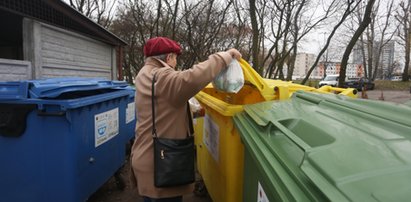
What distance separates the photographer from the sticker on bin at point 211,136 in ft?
8.86

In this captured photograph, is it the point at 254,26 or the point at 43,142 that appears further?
the point at 254,26

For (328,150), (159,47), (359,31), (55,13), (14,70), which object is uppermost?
(359,31)

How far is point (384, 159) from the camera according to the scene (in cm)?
107

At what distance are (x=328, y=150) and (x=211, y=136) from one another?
1.75m

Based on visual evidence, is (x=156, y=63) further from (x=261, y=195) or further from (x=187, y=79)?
(x=261, y=195)

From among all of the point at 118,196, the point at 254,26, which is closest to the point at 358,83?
the point at 254,26

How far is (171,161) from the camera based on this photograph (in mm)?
1925

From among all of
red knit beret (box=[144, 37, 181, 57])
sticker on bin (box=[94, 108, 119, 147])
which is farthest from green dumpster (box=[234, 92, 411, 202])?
sticker on bin (box=[94, 108, 119, 147])

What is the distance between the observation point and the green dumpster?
976 millimetres

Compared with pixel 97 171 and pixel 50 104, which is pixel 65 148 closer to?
pixel 50 104

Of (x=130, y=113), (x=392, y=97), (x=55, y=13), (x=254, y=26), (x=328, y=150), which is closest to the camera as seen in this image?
(x=328, y=150)

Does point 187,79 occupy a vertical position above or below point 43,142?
above

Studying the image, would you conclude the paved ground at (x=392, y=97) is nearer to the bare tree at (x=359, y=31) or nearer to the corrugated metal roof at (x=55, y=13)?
the bare tree at (x=359, y=31)

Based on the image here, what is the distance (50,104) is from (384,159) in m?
2.48
